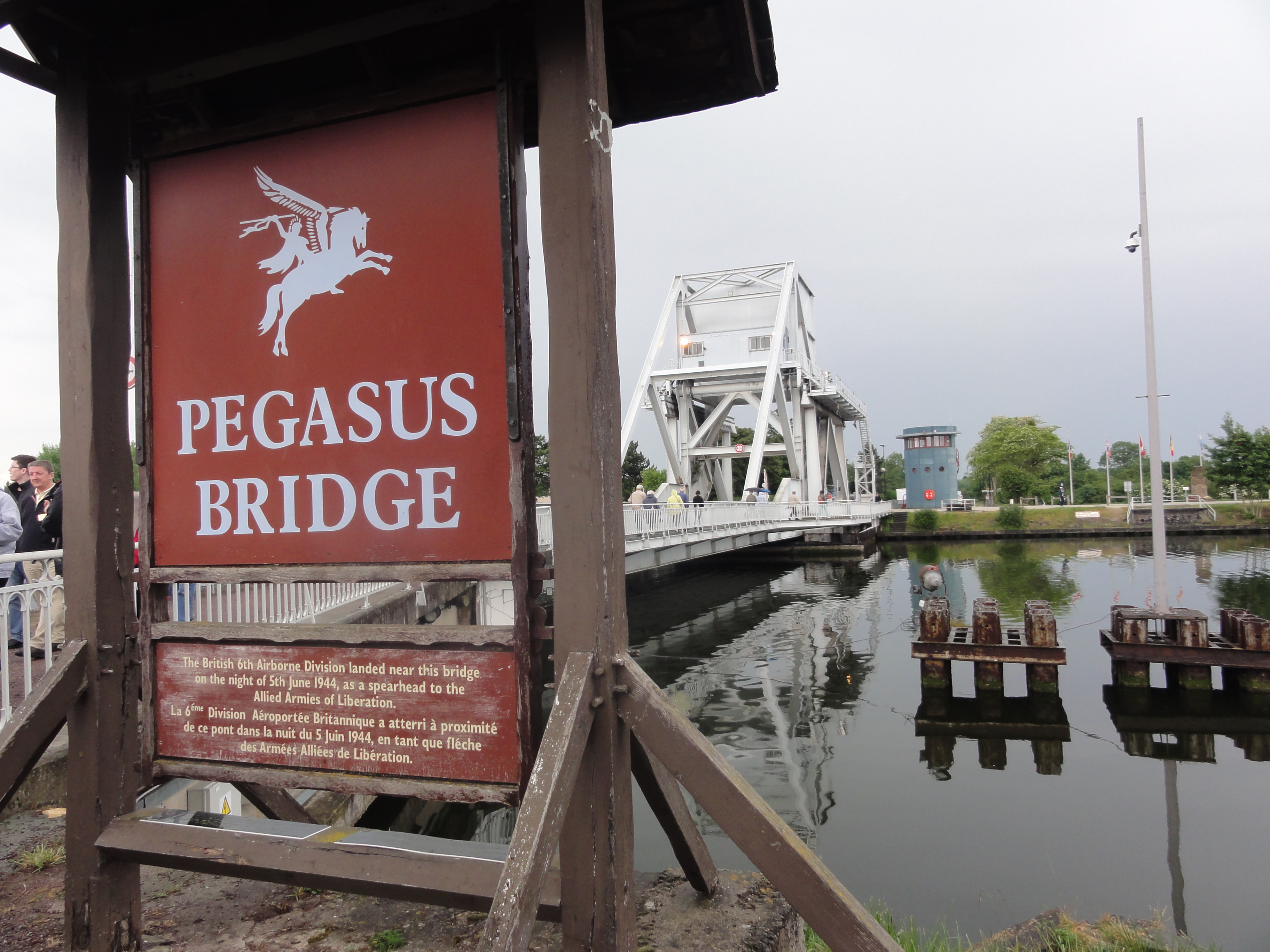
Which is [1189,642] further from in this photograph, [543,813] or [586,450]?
[543,813]

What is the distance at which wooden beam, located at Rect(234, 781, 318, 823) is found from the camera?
3.18 metres

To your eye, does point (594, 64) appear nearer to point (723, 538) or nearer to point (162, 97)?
point (162, 97)

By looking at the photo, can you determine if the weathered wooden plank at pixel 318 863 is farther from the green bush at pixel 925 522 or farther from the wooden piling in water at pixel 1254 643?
the green bush at pixel 925 522

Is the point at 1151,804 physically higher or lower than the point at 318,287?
lower

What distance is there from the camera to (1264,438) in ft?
163

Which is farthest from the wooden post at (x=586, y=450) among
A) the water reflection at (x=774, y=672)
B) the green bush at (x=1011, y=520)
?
the green bush at (x=1011, y=520)

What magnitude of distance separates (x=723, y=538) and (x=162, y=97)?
21606mm

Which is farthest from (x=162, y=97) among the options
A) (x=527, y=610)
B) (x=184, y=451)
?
(x=527, y=610)

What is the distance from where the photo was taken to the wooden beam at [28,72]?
Result: 2441mm

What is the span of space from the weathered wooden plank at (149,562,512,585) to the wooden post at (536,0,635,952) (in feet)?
0.92

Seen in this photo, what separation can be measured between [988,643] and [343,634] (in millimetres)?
11020

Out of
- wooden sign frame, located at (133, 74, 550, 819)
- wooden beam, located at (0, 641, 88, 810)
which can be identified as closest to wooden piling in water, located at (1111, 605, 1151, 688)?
wooden sign frame, located at (133, 74, 550, 819)

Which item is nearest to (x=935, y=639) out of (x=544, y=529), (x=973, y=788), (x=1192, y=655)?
(x=973, y=788)

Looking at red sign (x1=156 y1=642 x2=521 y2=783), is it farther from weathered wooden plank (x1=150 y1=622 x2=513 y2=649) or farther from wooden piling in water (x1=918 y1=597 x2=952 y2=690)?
wooden piling in water (x1=918 y1=597 x2=952 y2=690)
